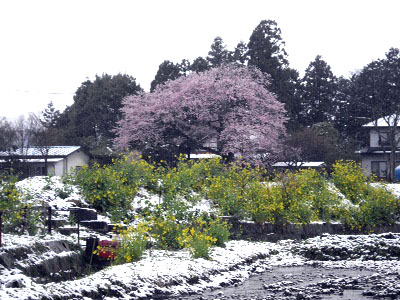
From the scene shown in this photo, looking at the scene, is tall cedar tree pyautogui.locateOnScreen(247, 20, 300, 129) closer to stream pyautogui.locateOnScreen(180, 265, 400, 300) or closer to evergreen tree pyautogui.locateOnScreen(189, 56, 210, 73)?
evergreen tree pyautogui.locateOnScreen(189, 56, 210, 73)

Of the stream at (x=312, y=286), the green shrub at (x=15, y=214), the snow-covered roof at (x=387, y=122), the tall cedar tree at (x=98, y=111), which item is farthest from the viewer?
the tall cedar tree at (x=98, y=111)

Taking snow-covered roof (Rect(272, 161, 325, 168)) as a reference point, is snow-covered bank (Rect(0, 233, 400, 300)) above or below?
below

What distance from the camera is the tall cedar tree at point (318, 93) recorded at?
201 feet

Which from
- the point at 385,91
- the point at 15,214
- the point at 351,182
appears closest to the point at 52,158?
the point at 385,91

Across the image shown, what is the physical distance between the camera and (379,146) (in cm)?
5616

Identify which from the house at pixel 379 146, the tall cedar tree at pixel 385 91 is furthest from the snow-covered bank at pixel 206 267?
the house at pixel 379 146

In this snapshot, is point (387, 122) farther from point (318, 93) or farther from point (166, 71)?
point (166, 71)

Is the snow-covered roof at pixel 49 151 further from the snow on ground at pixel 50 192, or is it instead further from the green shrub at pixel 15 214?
the green shrub at pixel 15 214

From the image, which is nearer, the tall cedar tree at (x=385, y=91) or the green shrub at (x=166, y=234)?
the green shrub at (x=166, y=234)

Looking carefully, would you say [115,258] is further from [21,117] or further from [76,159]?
[21,117]

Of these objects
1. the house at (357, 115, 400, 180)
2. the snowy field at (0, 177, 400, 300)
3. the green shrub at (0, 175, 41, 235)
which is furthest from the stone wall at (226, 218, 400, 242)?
the house at (357, 115, 400, 180)

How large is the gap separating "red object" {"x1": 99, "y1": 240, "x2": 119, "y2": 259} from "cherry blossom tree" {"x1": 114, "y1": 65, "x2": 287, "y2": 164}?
72.4 ft

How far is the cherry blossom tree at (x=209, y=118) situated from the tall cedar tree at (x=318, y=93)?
2490cm

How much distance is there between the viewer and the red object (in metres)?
12.2
